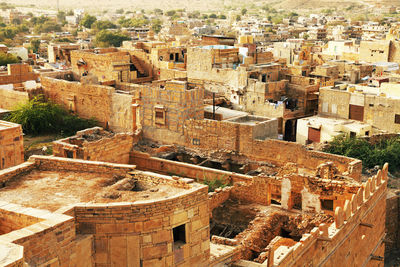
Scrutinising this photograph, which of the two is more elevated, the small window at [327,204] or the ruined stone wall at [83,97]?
the ruined stone wall at [83,97]

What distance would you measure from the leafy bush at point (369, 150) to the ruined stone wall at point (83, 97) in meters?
9.65

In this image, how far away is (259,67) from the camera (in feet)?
89.0

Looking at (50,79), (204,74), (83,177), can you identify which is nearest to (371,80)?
(204,74)

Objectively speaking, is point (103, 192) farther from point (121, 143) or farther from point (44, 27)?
point (44, 27)

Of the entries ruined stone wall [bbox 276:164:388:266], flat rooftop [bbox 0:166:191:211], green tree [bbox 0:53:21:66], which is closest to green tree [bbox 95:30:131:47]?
green tree [bbox 0:53:21:66]

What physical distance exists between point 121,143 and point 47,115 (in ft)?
33.7

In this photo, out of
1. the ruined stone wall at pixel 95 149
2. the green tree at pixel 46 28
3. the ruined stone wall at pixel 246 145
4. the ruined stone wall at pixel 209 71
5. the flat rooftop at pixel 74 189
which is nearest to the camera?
the flat rooftop at pixel 74 189

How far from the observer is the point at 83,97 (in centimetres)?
2497

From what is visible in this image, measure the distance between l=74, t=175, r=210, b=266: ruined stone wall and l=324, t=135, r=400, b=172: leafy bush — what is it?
14.0m

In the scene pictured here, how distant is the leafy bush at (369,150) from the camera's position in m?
20.4

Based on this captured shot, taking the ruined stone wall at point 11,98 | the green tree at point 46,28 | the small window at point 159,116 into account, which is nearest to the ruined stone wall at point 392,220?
the small window at point 159,116

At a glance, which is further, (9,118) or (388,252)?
(9,118)

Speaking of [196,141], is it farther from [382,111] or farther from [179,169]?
[382,111]

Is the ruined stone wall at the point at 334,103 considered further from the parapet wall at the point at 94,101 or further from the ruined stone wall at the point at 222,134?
the parapet wall at the point at 94,101
